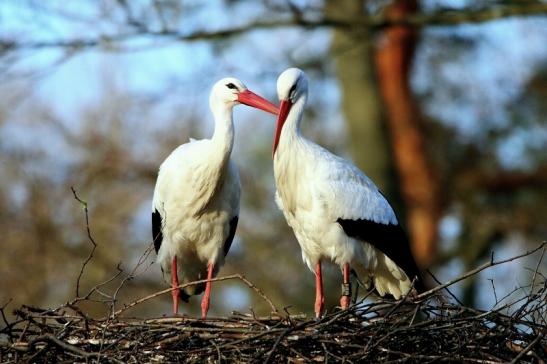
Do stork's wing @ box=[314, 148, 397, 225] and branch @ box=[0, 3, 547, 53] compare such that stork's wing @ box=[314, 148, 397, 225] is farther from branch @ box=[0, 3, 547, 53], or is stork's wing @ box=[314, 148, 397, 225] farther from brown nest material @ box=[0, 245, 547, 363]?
branch @ box=[0, 3, 547, 53]

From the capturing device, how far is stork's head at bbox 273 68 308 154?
888 cm

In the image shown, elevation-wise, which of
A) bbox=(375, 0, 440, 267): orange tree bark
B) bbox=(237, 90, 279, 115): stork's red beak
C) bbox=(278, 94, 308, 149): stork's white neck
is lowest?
bbox=(375, 0, 440, 267): orange tree bark

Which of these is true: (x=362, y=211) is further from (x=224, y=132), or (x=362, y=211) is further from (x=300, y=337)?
(x=300, y=337)

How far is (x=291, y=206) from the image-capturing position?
352 inches

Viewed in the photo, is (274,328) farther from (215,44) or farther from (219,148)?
(215,44)

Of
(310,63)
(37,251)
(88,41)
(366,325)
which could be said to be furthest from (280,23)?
(366,325)

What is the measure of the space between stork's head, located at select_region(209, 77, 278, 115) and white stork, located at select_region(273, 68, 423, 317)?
0.29 metres

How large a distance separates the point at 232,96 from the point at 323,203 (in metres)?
1.12

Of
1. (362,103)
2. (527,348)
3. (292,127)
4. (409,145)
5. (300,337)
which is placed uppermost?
(292,127)

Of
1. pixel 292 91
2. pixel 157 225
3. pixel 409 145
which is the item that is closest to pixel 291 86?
pixel 292 91

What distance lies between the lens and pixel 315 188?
877 cm

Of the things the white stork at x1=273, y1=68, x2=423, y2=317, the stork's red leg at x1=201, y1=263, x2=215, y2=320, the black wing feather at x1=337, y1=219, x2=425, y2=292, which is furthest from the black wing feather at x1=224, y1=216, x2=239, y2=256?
the black wing feather at x1=337, y1=219, x2=425, y2=292

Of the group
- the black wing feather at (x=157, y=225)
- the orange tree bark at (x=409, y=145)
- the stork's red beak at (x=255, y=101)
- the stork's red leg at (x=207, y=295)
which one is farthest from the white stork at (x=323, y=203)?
the orange tree bark at (x=409, y=145)

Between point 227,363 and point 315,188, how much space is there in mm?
1922
